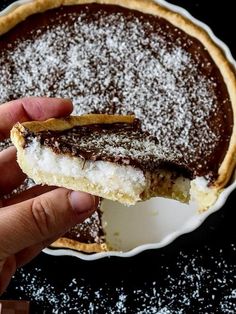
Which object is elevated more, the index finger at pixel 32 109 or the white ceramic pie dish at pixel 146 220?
the index finger at pixel 32 109

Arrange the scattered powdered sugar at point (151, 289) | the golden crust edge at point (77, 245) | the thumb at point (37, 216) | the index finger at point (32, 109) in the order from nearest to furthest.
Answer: the thumb at point (37, 216) → the index finger at point (32, 109) → the golden crust edge at point (77, 245) → the scattered powdered sugar at point (151, 289)

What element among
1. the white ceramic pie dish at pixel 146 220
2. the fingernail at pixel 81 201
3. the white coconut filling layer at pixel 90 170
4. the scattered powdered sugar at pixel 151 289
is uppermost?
the white coconut filling layer at pixel 90 170

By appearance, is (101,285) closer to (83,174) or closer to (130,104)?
(130,104)

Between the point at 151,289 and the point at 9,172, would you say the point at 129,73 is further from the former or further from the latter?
the point at 151,289

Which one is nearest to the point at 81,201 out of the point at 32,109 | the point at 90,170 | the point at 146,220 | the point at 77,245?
the point at 90,170

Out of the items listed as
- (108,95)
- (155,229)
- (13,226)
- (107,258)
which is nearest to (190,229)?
(155,229)

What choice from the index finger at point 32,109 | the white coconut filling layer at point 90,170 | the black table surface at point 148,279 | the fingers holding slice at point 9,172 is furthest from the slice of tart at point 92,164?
the black table surface at point 148,279

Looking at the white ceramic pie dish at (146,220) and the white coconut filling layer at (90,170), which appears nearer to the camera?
the white coconut filling layer at (90,170)

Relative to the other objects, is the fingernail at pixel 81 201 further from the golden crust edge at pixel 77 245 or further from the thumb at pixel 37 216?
the golden crust edge at pixel 77 245
